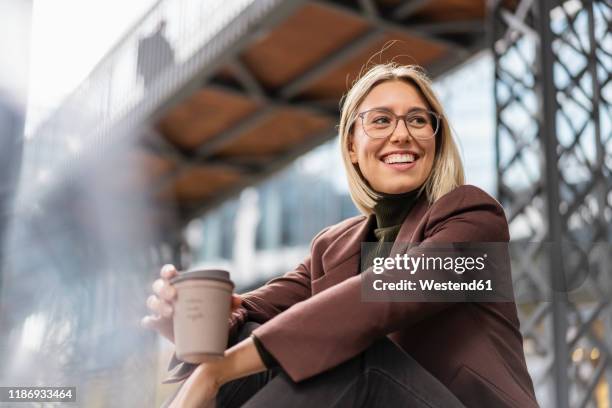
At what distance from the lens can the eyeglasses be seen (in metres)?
1.28

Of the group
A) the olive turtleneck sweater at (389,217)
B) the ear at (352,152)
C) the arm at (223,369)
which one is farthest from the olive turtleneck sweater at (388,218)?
the arm at (223,369)

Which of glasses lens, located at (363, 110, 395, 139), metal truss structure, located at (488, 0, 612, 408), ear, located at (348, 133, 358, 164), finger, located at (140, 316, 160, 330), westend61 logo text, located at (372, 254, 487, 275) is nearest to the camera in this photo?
westend61 logo text, located at (372, 254, 487, 275)

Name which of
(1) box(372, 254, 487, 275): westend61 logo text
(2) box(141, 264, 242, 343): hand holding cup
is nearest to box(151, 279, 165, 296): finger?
(2) box(141, 264, 242, 343): hand holding cup

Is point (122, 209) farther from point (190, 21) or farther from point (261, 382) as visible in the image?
point (261, 382)

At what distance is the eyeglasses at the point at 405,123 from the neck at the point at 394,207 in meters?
0.11

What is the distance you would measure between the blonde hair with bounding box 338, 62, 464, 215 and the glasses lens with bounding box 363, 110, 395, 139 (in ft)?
0.15

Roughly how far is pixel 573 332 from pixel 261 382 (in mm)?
2221

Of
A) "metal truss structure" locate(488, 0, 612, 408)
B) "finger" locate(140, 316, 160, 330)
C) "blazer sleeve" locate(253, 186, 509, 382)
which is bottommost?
"blazer sleeve" locate(253, 186, 509, 382)

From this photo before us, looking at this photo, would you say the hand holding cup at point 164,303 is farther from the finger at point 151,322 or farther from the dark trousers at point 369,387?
the dark trousers at point 369,387

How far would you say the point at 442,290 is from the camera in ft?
3.50

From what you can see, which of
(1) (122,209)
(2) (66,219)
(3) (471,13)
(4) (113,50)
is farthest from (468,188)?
(1) (122,209)

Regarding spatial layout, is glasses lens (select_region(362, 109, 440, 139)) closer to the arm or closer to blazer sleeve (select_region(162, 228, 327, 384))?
blazer sleeve (select_region(162, 228, 327, 384))

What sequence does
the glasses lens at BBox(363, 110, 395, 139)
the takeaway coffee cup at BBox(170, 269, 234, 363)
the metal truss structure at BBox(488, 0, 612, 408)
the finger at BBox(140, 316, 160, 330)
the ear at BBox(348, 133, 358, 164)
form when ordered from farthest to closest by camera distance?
1. the metal truss structure at BBox(488, 0, 612, 408)
2. the ear at BBox(348, 133, 358, 164)
3. the glasses lens at BBox(363, 110, 395, 139)
4. the finger at BBox(140, 316, 160, 330)
5. the takeaway coffee cup at BBox(170, 269, 234, 363)

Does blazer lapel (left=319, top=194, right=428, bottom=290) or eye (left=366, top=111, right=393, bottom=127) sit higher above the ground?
eye (left=366, top=111, right=393, bottom=127)
